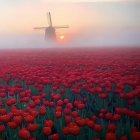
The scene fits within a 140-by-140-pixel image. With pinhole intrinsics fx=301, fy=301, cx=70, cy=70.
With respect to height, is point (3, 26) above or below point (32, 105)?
above

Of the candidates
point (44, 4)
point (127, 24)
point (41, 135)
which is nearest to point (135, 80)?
point (41, 135)

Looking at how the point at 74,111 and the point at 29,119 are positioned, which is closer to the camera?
the point at 29,119

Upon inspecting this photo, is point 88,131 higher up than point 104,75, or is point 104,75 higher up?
point 104,75

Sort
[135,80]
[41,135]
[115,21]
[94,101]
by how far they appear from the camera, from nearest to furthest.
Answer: [41,135], [135,80], [94,101], [115,21]

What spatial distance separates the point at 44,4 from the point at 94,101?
4.15m

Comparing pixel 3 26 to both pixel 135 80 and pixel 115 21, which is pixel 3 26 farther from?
pixel 135 80

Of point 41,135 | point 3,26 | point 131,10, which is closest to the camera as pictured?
point 41,135

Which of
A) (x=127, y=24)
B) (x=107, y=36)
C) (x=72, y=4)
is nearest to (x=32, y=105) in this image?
(x=127, y=24)

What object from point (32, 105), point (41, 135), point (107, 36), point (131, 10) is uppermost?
point (131, 10)

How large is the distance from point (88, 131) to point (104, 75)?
4.25 feet

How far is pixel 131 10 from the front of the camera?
5.50 meters

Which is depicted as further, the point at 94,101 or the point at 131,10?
the point at 131,10

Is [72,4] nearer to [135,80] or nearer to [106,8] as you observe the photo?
[106,8]

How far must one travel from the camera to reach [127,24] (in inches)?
220
